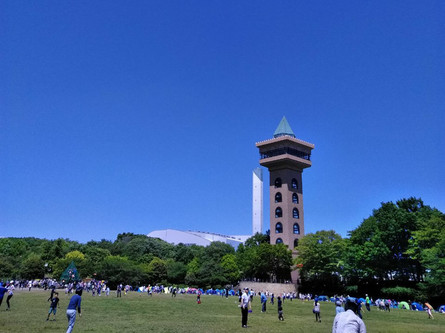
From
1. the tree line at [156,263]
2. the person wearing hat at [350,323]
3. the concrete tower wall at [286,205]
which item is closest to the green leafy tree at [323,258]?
the tree line at [156,263]

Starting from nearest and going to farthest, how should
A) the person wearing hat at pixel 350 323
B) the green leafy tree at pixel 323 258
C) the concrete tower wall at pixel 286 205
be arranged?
1. the person wearing hat at pixel 350 323
2. the green leafy tree at pixel 323 258
3. the concrete tower wall at pixel 286 205

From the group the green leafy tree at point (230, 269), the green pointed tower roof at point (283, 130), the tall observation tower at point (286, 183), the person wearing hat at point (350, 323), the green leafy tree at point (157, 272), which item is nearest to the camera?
the person wearing hat at point (350, 323)

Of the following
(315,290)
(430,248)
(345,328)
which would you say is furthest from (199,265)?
(345,328)

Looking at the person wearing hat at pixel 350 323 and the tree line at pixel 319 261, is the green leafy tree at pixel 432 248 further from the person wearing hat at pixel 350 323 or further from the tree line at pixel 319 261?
the person wearing hat at pixel 350 323

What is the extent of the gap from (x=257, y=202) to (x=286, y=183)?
48.1 m

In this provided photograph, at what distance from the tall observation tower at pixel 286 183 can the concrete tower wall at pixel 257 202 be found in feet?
144

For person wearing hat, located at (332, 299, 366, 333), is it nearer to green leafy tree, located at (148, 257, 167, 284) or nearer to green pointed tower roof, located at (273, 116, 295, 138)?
green leafy tree, located at (148, 257, 167, 284)

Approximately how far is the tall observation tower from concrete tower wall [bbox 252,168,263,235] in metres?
43.9

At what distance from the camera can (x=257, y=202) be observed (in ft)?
442

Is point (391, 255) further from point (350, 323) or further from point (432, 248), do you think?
point (350, 323)

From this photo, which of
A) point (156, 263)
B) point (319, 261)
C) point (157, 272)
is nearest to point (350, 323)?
point (319, 261)

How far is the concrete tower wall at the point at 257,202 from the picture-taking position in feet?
436

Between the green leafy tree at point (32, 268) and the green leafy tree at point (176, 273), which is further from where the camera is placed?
the green leafy tree at point (176, 273)

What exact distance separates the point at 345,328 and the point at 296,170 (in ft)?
281
